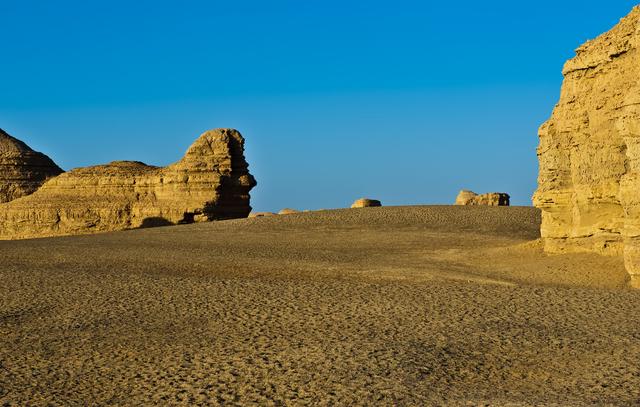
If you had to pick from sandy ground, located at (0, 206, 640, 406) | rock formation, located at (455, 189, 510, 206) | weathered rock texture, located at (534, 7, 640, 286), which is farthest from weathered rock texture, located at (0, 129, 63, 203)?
weathered rock texture, located at (534, 7, 640, 286)

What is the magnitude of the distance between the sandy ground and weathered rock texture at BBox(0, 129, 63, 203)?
28122mm

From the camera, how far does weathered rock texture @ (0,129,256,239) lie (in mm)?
33094

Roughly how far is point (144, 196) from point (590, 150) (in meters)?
23.0

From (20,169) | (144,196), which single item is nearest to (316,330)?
(144,196)

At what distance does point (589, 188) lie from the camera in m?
15.4

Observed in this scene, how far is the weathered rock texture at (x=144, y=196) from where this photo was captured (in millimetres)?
33094

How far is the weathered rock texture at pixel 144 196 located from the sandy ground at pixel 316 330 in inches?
596

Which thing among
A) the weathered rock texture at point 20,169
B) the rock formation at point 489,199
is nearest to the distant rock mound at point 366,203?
the rock formation at point 489,199

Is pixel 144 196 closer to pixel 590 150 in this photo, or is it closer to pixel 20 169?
pixel 20 169

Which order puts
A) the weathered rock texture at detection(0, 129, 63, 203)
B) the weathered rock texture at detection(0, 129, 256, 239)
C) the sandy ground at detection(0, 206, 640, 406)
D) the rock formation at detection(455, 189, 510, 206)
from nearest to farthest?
1. the sandy ground at detection(0, 206, 640, 406)
2. the weathered rock texture at detection(0, 129, 256, 239)
3. the rock formation at detection(455, 189, 510, 206)
4. the weathered rock texture at detection(0, 129, 63, 203)

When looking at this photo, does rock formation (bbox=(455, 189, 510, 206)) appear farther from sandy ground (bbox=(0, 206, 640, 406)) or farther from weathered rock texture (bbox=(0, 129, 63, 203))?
weathered rock texture (bbox=(0, 129, 63, 203))

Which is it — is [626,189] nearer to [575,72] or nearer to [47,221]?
[575,72]

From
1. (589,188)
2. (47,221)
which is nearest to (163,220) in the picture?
(47,221)

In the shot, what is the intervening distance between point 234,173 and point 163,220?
12.2 ft
